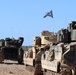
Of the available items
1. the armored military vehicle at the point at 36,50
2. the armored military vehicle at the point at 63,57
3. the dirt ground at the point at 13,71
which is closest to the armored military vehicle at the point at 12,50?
the dirt ground at the point at 13,71

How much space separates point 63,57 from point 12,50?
2400cm

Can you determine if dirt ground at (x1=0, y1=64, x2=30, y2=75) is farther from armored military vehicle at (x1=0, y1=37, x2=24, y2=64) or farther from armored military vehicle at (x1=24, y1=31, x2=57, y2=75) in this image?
armored military vehicle at (x1=0, y1=37, x2=24, y2=64)

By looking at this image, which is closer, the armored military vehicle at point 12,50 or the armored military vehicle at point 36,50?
the armored military vehicle at point 36,50

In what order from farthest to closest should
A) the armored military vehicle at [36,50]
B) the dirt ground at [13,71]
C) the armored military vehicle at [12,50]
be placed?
the armored military vehicle at [12,50]
the dirt ground at [13,71]
the armored military vehicle at [36,50]

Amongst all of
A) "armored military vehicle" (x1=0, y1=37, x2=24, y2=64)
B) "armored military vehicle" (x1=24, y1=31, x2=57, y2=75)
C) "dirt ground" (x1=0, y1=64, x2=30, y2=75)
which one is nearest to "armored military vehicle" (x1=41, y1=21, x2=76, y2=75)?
"armored military vehicle" (x1=24, y1=31, x2=57, y2=75)

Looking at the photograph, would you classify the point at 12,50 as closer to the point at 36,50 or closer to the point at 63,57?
the point at 36,50

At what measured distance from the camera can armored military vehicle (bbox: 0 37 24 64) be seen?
124ft

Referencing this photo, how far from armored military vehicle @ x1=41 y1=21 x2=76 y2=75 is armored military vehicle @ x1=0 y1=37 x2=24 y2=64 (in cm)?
1850

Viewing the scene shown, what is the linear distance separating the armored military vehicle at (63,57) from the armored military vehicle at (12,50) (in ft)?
60.7

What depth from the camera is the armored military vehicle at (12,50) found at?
37.8 meters

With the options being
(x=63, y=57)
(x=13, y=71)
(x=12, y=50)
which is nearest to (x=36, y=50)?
(x=13, y=71)

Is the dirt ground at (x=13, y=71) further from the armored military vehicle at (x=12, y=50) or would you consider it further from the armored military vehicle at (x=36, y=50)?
the armored military vehicle at (x=12, y=50)

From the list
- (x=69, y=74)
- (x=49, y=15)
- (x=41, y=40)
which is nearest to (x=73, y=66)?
(x=69, y=74)

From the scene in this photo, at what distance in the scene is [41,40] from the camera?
27625 mm
